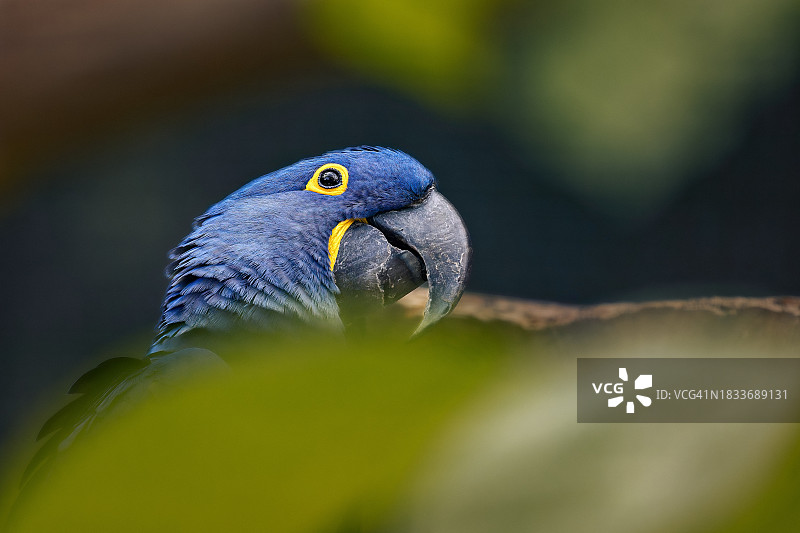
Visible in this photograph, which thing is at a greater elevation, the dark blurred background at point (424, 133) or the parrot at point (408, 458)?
the dark blurred background at point (424, 133)

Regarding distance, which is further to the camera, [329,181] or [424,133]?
[424,133]

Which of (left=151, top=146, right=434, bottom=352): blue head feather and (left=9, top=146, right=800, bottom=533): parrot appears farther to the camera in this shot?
(left=151, top=146, right=434, bottom=352): blue head feather

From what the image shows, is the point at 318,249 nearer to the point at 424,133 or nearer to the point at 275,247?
the point at 275,247

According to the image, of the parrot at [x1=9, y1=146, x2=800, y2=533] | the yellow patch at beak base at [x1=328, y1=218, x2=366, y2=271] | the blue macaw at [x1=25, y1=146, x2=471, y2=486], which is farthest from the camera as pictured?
the yellow patch at beak base at [x1=328, y1=218, x2=366, y2=271]

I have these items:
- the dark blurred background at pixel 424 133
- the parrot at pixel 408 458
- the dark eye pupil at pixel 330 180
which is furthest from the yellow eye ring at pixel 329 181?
the parrot at pixel 408 458

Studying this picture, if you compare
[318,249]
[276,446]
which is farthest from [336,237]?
[276,446]

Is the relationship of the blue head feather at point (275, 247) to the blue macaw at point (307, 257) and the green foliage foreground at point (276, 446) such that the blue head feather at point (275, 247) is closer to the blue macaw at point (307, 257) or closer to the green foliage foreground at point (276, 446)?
the blue macaw at point (307, 257)

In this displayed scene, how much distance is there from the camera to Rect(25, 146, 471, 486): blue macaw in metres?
1.15

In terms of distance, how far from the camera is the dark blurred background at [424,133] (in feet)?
4.08

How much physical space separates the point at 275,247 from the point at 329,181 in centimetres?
17

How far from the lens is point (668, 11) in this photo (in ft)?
4.38

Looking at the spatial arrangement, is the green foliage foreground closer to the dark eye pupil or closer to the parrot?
the parrot

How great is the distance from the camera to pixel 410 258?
1245mm

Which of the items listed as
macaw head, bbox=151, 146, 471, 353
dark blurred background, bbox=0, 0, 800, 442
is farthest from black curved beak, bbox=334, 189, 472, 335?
dark blurred background, bbox=0, 0, 800, 442
